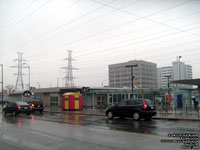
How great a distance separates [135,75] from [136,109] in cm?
13343

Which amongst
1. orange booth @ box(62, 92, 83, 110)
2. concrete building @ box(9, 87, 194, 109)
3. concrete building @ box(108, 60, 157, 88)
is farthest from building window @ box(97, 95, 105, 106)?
concrete building @ box(108, 60, 157, 88)

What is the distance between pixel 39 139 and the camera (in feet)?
33.1

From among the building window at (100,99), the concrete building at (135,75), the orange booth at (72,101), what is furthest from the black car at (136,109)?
the concrete building at (135,75)

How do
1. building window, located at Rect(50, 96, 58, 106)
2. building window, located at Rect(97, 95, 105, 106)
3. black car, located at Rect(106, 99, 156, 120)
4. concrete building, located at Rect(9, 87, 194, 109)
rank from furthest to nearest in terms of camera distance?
building window, located at Rect(50, 96, 58, 106) → building window, located at Rect(97, 95, 105, 106) → concrete building, located at Rect(9, 87, 194, 109) → black car, located at Rect(106, 99, 156, 120)

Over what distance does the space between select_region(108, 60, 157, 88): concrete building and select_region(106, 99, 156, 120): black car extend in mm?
124969

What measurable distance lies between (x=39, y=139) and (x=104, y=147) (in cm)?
332

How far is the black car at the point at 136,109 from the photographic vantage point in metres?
17.9

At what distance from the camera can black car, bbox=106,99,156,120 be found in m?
17.9

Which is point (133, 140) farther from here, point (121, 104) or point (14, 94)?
point (14, 94)

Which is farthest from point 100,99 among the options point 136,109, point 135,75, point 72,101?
point 135,75

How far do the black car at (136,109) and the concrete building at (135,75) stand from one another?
12497cm

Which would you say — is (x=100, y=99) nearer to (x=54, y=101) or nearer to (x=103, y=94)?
(x=103, y=94)

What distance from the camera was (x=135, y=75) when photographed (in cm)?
15000

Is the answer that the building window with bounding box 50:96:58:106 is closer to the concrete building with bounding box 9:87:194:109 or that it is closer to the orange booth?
the concrete building with bounding box 9:87:194:109
